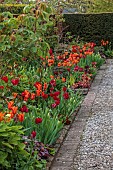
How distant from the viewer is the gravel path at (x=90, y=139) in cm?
394

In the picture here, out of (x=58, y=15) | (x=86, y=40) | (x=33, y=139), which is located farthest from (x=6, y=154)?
(x=86, y=40)

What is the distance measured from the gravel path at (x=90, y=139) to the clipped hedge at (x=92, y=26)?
201 inches

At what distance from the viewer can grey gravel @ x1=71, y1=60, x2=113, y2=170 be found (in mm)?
3932

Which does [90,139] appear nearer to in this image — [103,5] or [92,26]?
[92,26]

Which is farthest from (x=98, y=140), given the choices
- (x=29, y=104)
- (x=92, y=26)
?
(x=92, y=26)

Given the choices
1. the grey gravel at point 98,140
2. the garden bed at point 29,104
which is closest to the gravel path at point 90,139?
the grey gravel at point 98,140

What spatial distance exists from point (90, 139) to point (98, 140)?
0.31ft

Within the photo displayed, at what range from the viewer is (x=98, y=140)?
4.56 metres

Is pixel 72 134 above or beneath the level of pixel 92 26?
above

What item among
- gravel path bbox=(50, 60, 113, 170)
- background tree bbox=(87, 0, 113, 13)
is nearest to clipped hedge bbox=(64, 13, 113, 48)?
background tree bbox=(87, 0, 113, 13)

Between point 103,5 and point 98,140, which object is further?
point 103,5

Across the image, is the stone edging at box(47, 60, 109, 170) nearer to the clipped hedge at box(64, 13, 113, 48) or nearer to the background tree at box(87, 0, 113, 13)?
the clipped hedge at box(64, 13, 113, 48)

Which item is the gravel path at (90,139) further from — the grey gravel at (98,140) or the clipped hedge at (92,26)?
the clipped hedge at (92,26)

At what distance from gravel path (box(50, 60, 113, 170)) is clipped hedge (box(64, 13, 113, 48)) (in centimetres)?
511
